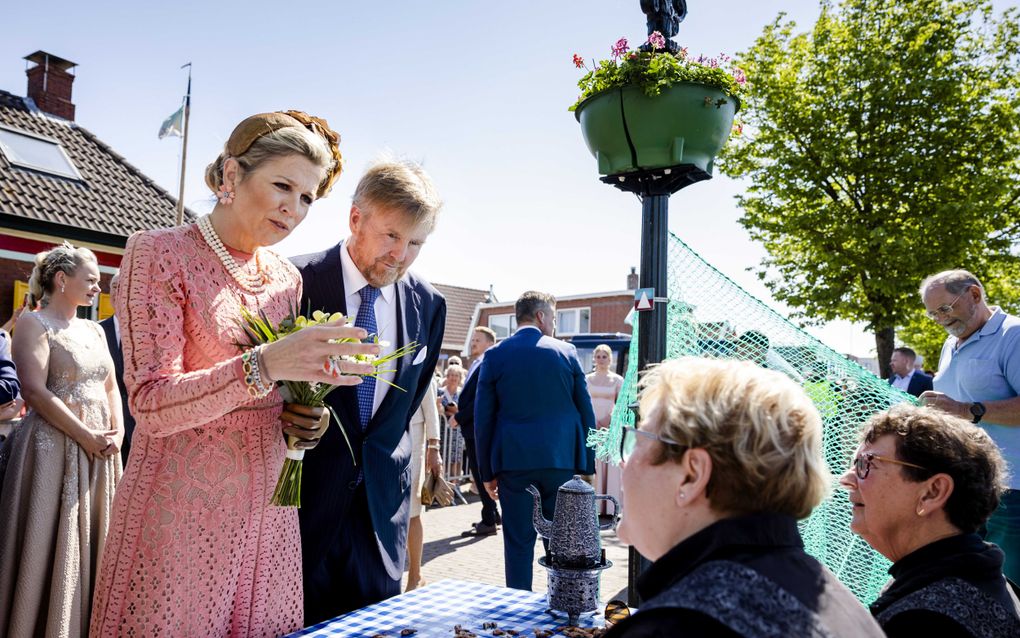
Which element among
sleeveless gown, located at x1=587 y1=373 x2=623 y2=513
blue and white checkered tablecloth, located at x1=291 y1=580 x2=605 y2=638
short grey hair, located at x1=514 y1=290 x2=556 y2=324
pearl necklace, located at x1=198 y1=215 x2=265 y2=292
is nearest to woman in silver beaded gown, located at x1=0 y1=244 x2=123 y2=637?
blue and white checkered tablecloth, located at x1=291 y1=580 x2=605 y2=638

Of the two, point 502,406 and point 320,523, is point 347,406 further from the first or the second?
point 502,406

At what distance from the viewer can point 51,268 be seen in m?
4.01

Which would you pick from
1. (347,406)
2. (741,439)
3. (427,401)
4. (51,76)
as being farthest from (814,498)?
(51,76)

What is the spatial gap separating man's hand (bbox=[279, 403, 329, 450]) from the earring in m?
0.58

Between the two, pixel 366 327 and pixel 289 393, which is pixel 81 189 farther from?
pixel 289 393

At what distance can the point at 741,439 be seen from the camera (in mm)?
1186

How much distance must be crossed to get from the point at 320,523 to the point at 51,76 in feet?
63.2

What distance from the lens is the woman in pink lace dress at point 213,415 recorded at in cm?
166

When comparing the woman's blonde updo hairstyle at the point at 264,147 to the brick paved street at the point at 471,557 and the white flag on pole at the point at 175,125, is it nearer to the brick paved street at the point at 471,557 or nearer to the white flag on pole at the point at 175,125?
the brick paved street at the point at 471,557

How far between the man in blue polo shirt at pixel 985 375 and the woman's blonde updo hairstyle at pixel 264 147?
3603 millimetres

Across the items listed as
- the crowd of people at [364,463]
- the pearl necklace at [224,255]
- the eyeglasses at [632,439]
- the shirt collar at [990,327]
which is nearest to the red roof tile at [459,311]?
the shirt collar at [990,327]

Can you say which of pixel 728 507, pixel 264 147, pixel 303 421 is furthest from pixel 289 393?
pixel 728 507

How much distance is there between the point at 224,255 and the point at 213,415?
488 mm

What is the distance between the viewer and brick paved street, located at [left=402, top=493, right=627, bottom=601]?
6.19 m
